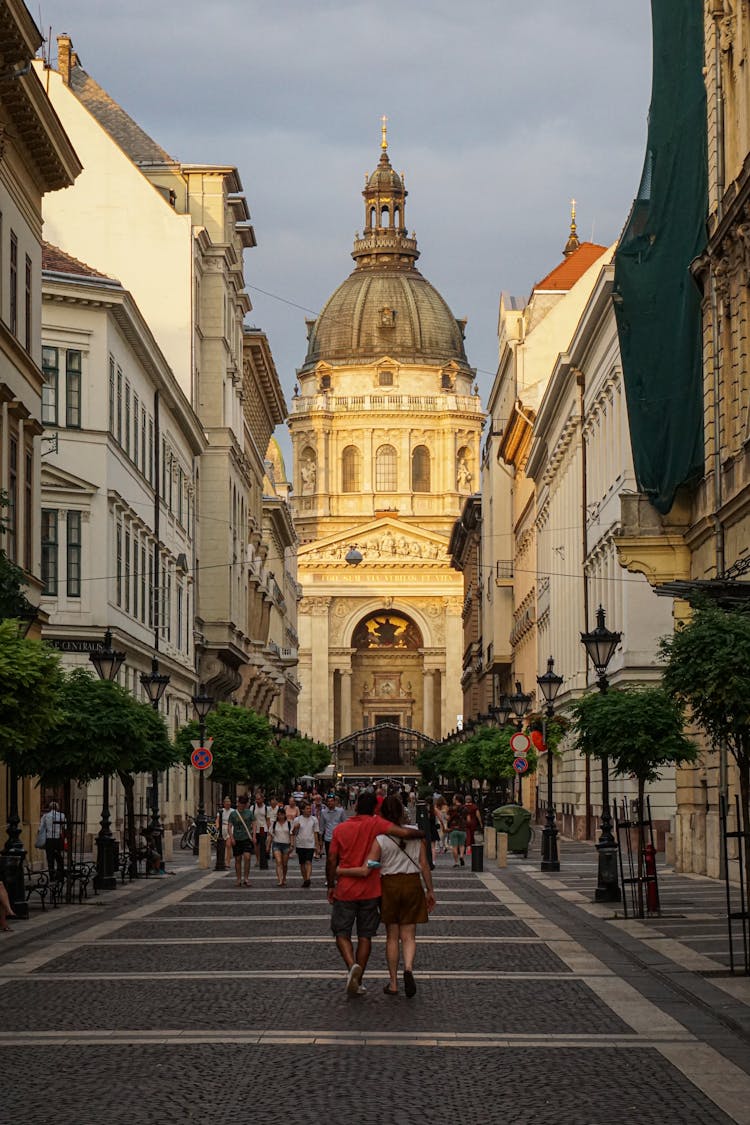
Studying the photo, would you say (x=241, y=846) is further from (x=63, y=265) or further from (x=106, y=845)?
(x=63, y=265)

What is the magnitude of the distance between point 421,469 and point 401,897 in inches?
6370

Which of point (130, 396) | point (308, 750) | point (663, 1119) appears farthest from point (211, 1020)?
point (308, 750)

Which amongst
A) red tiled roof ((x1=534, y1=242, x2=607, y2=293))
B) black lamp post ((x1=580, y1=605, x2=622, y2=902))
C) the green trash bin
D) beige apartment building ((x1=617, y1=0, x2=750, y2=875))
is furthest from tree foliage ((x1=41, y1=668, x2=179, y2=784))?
red tiled roof ((x1=534, y1=242, x2=607, y2=293))

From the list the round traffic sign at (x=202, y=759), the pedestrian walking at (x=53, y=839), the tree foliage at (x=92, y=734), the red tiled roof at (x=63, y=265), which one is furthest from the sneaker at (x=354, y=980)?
the red tiled roof at (x=63, y=265)

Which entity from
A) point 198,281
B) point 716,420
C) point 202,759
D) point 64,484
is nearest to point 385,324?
point 198,281

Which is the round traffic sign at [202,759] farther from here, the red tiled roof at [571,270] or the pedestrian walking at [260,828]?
the red tiled roof at [571,270]

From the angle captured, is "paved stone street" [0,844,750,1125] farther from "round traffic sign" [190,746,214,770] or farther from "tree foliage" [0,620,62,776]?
"round traffic sign" [190,746,214,770]

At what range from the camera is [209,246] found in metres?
70.2

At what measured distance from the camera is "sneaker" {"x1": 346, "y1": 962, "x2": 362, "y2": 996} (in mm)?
15734

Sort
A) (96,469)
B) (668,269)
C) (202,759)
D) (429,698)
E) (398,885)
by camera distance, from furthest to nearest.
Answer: (429,698), (96,469), (202,759), (668,269), (398,885)

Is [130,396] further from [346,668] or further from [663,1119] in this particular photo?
[346,668]

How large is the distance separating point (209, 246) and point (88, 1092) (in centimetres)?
6068

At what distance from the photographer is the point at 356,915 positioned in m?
16.2

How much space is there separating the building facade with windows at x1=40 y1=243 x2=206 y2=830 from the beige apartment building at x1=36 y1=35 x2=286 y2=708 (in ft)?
31.2
